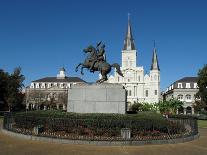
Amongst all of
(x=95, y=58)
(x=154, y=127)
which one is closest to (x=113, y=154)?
(x=154, y=127)

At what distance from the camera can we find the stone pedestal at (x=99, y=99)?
25.3 meters

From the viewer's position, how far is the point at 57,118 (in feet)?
60.5

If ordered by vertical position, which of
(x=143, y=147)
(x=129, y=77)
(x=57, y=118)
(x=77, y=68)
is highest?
(x=129, y=77)

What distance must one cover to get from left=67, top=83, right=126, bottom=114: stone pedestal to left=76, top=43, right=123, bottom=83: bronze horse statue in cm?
127

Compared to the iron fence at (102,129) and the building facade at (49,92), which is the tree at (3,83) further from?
the iron fence at (102,129)

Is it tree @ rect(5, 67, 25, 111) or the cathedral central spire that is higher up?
the cathedral central spire

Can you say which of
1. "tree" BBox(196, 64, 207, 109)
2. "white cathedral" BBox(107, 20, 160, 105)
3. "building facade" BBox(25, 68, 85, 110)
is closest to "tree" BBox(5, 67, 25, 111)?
"building facade" BBox(25, 68, 85, 110)

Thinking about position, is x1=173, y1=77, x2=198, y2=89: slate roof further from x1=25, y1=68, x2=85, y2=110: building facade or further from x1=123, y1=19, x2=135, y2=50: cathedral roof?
x1=25, y1=68, x2=85, y2=110: building facade

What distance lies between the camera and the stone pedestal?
2531 cm

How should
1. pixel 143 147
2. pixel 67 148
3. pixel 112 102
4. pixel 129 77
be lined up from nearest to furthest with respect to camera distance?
pixel 67 148, pixel 143 147, pixel 112 102, pixel 129 77

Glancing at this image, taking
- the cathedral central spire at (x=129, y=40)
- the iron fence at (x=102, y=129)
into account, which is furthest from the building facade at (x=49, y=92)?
the iron fence at (x=102, y=129)

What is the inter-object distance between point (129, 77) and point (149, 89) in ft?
31.2

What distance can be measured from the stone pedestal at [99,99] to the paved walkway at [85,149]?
344 inches

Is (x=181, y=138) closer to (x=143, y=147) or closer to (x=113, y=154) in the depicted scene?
(x=143, y=147)
